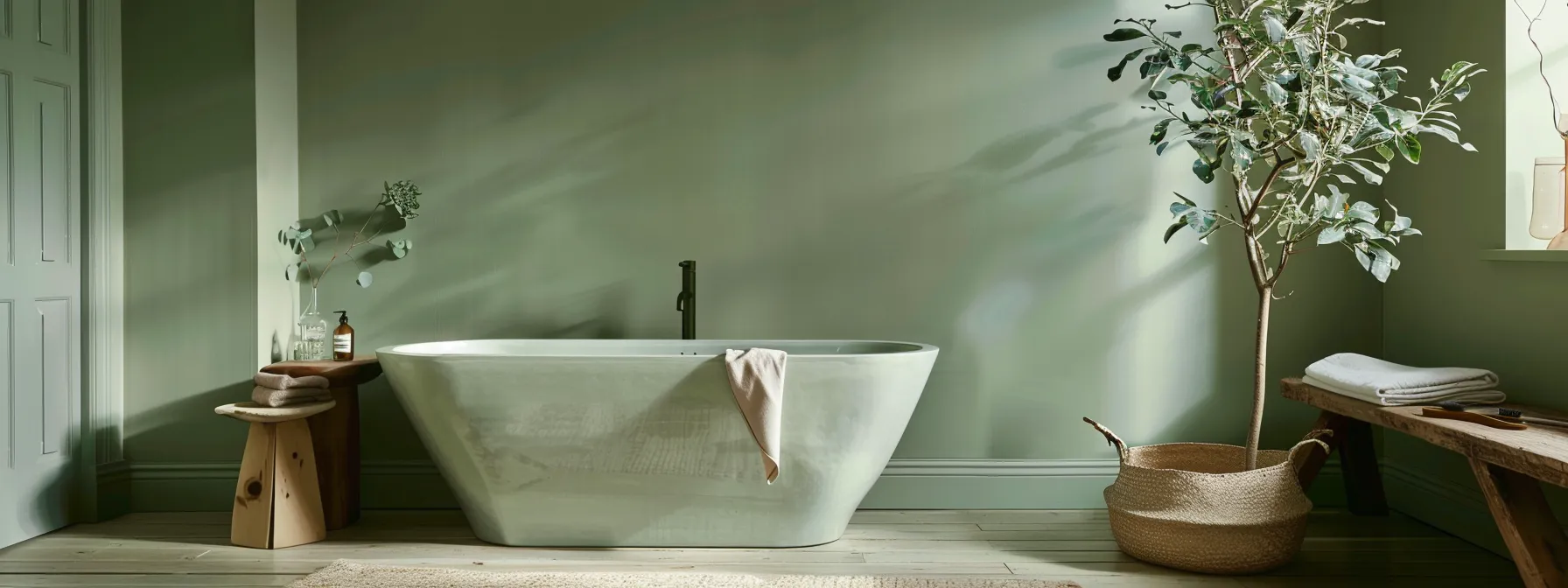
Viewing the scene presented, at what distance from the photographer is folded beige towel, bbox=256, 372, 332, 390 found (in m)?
2.55

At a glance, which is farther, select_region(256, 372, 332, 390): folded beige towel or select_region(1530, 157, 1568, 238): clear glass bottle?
select_region(256, 372, 332, 390): folded beige towel

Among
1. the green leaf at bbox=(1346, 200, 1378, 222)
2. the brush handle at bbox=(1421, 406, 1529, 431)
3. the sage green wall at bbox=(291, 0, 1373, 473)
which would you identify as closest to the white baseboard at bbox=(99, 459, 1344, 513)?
the sage green wall at bbox=(291, 0, 1373, 473)

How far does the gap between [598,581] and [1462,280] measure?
2433mm

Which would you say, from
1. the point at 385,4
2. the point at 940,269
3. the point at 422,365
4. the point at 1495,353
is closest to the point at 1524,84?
the point at 1495,353

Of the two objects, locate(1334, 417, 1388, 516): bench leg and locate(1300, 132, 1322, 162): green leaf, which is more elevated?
locate(1300, 132, 1322, 162): green leaf

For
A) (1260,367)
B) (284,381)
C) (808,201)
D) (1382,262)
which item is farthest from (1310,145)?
(284,381)

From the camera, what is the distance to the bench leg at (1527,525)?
1852 millimetres

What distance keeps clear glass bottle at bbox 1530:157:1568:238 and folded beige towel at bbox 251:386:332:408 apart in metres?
3.20

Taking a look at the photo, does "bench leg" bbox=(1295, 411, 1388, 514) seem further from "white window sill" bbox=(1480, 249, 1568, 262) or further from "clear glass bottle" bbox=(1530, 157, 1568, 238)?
"clear glass bottle" bbox=(1530, 157, 1568, 238)

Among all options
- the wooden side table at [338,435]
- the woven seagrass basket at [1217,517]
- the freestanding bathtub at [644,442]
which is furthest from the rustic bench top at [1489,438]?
the wooden side table at [338,435]

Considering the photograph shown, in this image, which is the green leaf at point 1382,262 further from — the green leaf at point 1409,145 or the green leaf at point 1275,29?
the green leaf at point 1275,29

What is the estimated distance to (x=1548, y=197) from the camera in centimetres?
240

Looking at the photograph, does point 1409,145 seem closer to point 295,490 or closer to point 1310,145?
point 1310,145

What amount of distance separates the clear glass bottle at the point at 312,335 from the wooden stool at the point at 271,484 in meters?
0.39
